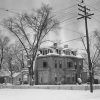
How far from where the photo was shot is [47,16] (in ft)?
135

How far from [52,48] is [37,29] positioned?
41.7 ft

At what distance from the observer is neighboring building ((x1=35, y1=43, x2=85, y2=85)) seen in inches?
2029

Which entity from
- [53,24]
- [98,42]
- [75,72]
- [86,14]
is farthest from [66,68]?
[86,14]

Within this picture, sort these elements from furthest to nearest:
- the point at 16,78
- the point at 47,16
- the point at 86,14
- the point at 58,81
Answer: the point at 16,78
the point at 58,81
the point at 47,16
the point at 86,14

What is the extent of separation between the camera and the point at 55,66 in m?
52.3

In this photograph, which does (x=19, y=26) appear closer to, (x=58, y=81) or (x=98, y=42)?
(x=58, y=81)

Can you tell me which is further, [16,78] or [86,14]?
[16,78]

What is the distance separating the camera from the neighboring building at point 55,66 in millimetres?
51531
